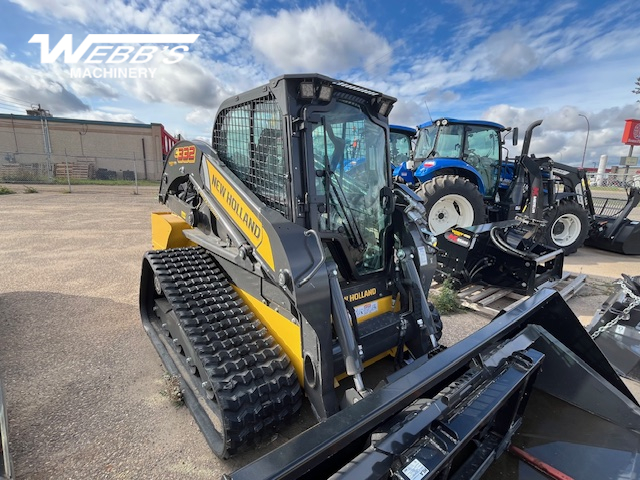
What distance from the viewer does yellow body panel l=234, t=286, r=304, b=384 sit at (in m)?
2.21

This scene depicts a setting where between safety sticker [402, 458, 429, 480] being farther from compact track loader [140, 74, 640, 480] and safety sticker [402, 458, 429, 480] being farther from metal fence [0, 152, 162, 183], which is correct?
metal fence [0, 152, 162, 183]

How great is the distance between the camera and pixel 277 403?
6.83 ft

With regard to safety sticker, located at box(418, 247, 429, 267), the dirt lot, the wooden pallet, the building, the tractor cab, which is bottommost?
the wooden pallet

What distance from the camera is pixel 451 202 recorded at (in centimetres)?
678

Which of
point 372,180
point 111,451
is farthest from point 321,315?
point 111,451

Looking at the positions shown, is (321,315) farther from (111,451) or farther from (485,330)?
(111,451)

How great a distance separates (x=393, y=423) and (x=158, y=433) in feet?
5.75

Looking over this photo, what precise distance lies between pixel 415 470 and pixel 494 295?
4.04m

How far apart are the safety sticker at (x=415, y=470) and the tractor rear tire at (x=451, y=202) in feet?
17.1

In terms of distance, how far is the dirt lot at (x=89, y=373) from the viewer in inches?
83.1

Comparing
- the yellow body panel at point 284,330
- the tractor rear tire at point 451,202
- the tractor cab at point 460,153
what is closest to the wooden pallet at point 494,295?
the tractor rear tire at point 451,202

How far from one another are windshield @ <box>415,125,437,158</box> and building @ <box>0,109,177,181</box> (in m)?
24.2

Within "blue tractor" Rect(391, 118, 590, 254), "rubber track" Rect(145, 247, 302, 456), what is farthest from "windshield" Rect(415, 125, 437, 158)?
"rubber track" Rect(145, 247, 302, 456)

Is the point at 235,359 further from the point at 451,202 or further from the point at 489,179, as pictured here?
the point at 489,179
